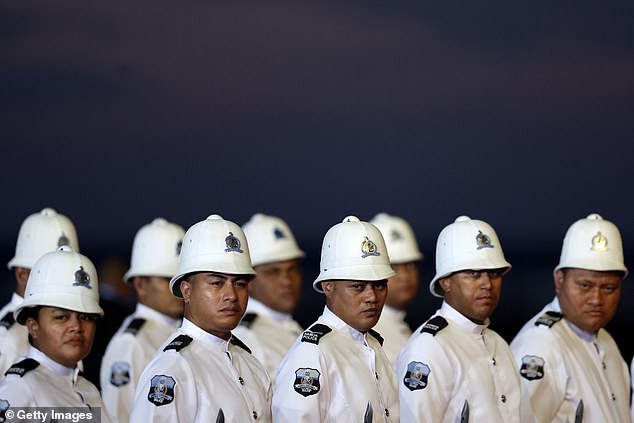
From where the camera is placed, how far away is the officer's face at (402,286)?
11117mm

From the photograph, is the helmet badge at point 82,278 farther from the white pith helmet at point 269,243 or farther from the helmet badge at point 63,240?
the white pith helmet at point 269,243

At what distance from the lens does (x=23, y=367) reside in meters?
6.58

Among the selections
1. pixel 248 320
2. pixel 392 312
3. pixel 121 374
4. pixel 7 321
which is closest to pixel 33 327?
pixel 7 321

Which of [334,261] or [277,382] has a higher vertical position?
[334,261]

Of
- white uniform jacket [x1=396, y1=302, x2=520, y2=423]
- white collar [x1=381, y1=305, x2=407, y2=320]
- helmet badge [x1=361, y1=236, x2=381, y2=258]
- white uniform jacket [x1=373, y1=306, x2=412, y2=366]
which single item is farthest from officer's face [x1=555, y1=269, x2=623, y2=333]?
white collar [x1=381, y1=305, x2=407, y2=320]

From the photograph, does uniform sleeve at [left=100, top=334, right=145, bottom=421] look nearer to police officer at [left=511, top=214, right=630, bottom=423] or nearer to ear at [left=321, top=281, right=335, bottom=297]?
ear at [left=321, top=281, right=335, bottom=297]

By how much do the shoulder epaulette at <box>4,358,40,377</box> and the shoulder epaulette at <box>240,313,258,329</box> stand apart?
299 cm

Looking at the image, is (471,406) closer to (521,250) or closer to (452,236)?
(452,236)

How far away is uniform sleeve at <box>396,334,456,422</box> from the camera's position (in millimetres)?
7270

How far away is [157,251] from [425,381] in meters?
2.81

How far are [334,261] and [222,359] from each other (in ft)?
3.21

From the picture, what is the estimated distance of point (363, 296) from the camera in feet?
23.3

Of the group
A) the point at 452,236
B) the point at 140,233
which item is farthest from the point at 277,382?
the point at 140,233

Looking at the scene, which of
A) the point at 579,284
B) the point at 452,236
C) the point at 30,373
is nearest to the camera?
the point at 30,373
